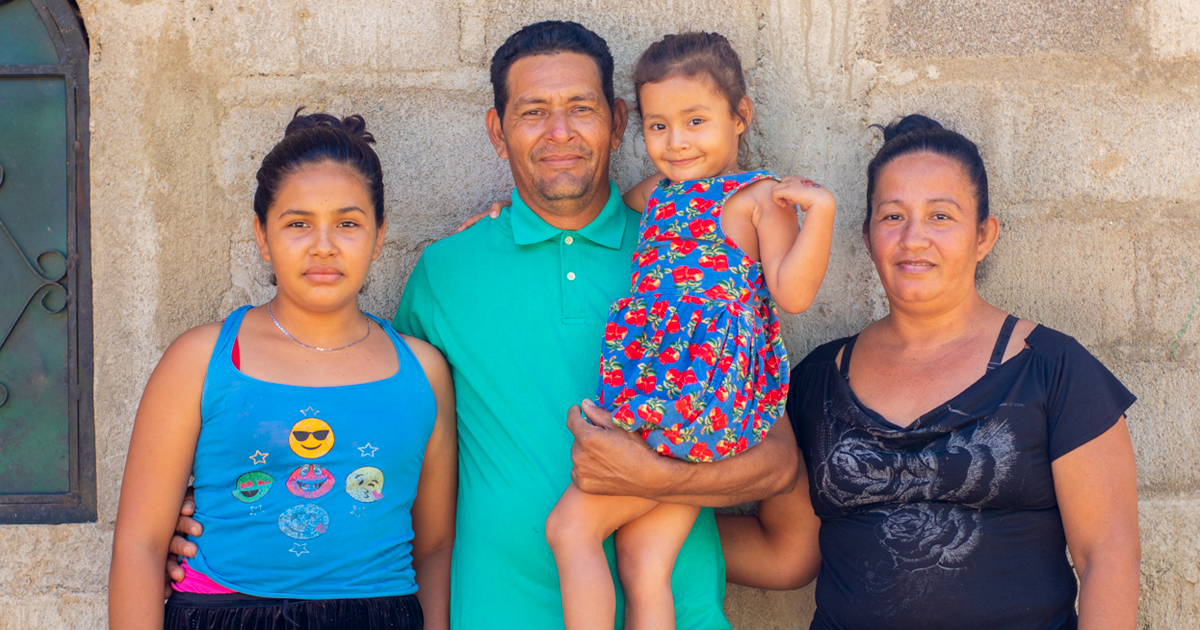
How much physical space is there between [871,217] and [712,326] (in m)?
0.64

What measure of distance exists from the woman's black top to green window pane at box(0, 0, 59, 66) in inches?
116

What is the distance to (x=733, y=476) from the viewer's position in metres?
2.13

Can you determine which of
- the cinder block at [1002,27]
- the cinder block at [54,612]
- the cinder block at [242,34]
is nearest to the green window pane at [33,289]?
the cinder block at [54,612]

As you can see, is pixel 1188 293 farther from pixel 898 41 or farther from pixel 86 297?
pixel 86 297

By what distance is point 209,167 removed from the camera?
275 centimetres

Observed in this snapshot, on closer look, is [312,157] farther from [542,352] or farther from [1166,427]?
[1166,427]

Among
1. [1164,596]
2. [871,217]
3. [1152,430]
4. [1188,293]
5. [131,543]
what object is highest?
[871,217]

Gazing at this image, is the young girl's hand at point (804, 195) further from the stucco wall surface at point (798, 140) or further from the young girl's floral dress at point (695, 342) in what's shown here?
the stucco wall surface at point (798, 140)

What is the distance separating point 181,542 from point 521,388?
37.2 inches

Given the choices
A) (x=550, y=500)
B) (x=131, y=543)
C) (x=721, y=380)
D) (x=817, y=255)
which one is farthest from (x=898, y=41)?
(x=131, y=543)

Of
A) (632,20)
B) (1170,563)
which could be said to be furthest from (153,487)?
(1170,563)

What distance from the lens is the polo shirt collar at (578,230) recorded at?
2.41 meters

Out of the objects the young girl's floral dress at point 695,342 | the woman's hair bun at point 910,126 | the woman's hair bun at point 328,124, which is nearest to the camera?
the young girl's floral dress at point 695,342

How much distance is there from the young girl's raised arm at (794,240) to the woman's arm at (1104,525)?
77cm
